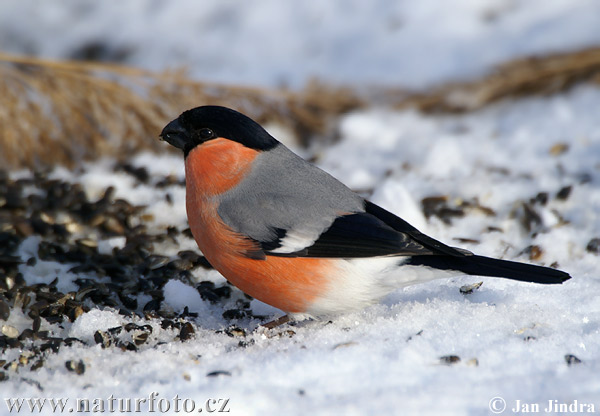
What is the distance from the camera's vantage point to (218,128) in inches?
112

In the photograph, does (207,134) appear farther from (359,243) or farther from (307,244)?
(359,243)

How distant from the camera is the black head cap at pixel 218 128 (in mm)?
2838

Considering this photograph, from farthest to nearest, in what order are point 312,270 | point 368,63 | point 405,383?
point 368,63 → point 312,270 → point 405,383

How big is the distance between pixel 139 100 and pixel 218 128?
8.14 ft

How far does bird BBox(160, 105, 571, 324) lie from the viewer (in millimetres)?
2617

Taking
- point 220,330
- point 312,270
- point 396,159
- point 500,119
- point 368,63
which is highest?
point 368,63

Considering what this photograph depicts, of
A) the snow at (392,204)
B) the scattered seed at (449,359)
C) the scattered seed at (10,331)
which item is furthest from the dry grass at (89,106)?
the scattered seed at (449,359)

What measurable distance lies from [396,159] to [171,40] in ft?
8.41

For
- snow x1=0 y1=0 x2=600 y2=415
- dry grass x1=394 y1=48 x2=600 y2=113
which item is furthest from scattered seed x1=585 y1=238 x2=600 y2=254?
dry grass x1=394 y1=48 x2=600 y2=113

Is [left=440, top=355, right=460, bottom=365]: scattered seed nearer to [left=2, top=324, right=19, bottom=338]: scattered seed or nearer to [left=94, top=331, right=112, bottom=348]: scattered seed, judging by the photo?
[left=94, top=331, right=112, bottom=348]: scattered seed

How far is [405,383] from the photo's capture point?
7.46ft

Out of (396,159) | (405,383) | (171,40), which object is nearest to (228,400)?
(405,383)

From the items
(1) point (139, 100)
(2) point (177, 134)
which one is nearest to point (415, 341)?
(2) point (177, 134)

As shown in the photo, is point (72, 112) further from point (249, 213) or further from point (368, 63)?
point (249, 213)
